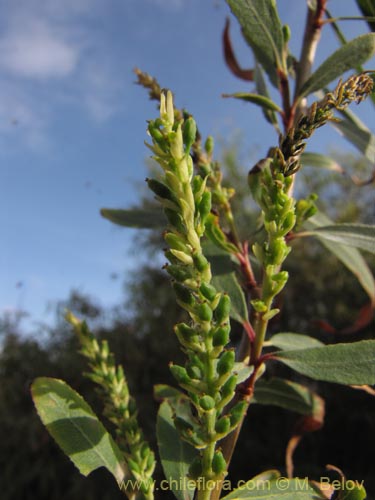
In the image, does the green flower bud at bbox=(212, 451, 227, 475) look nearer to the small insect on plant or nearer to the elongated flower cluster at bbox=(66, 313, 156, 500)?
the small insect on plant

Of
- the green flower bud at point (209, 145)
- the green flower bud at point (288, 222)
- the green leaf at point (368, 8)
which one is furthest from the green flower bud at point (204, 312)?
the green leaf at point (368, 8)

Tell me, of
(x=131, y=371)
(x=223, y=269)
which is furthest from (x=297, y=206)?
(x=131, y=371)

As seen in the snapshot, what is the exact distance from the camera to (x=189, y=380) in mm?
297

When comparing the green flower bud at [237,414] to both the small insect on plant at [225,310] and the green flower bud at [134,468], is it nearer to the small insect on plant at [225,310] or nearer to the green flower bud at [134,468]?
the small insect on plant at [225,310]

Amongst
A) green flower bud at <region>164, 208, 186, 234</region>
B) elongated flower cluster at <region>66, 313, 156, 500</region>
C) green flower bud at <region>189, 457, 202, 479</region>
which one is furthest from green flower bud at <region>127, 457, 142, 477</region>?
green flower bud at <region>164, 208, 186, 234</region>

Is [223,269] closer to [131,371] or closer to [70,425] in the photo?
[70,425]

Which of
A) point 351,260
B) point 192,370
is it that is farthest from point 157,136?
point 351,260

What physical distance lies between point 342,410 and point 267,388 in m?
2.98

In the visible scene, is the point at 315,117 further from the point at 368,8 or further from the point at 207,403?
the point at 368,8

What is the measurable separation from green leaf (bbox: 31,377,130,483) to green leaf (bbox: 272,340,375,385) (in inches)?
6.4

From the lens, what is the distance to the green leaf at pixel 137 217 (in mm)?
652

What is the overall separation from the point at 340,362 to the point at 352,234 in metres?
0.19

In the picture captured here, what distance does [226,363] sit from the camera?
0.30 m

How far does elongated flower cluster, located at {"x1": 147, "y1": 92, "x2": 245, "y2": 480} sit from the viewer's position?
11.7 inches
